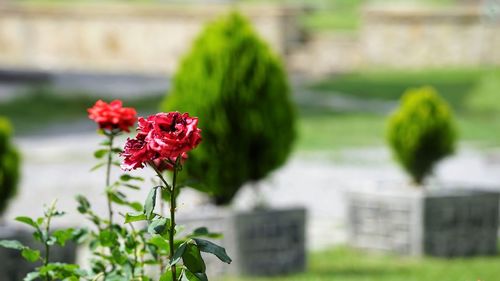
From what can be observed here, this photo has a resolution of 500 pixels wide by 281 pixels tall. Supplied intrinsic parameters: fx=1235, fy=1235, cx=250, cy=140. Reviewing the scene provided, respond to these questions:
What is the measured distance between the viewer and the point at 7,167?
7.13m

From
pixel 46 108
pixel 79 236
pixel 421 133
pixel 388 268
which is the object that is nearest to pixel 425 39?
pixel 46 108

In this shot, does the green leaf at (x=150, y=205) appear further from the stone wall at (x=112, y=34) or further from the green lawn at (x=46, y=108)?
the stone wall at (x=112, y=34)

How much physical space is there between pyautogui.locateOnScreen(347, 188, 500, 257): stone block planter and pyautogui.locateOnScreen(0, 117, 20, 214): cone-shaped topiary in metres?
2.58

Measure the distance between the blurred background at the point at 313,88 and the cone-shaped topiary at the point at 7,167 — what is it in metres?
0.20

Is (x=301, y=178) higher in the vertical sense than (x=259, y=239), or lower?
higher

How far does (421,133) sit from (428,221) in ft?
2.13

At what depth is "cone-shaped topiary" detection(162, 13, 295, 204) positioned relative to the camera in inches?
303

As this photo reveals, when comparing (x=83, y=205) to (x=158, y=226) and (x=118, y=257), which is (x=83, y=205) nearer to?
(x=118, y=257)

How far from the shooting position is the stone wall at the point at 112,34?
31386 mm

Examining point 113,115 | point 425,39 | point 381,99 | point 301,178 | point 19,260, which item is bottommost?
point 19,260

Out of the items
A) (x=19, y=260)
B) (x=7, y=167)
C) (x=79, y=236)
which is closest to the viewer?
(x=79, y=236)

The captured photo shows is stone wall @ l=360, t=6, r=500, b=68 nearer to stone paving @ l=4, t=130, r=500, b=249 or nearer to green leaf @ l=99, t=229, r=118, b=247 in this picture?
stone paving @ l=4, t=130, r=500, b=249

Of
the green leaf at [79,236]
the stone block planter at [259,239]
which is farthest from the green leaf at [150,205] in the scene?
the stone block planter at [259,239]

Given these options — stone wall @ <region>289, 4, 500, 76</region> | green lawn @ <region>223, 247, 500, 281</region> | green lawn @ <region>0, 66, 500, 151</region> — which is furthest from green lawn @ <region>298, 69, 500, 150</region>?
green lawn @ <region>223, 247, 500, 281</region>
